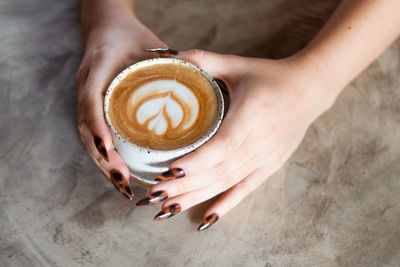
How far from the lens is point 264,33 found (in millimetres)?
1321

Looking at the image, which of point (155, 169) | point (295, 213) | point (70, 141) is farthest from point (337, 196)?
point (70, 141)

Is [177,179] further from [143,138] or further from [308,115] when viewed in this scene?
[308,115]

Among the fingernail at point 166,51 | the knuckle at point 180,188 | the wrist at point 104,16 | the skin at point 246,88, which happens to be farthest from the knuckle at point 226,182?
the wrist at point 104,16

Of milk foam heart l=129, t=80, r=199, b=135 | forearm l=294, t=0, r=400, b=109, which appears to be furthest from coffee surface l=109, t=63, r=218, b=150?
forearm l=294, t=0, r=400, b=109

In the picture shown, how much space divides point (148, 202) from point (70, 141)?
417 millimetres

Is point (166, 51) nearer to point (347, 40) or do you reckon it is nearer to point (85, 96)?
point (85, 96)

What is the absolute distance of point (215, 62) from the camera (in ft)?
3.03

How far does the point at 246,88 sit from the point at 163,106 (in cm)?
22

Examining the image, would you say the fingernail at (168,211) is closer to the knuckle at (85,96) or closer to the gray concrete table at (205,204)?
the gray concrete table at (205,204)

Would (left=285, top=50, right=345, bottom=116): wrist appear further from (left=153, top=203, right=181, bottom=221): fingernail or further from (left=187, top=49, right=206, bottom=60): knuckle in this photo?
(left=153, top=203, right=181, bottom=221): fingernail

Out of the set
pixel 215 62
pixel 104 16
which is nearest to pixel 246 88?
pixel 215 62

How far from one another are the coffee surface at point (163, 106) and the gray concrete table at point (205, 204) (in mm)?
275

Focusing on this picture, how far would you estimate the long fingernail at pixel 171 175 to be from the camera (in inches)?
31.2

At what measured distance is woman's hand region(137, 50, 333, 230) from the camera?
833 mm
